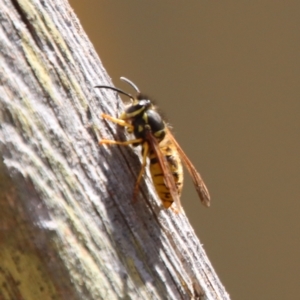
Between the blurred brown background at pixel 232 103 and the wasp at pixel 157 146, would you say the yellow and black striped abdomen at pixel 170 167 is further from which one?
the blurred brown background at pixel 232 103

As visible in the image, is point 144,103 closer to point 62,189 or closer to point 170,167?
point 170,167

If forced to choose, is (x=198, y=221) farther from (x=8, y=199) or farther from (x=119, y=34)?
(x=8, y=199)

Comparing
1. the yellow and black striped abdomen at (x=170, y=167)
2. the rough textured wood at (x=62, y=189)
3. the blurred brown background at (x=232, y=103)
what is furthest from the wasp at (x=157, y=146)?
the blurred brown background at (x=232, y=103)

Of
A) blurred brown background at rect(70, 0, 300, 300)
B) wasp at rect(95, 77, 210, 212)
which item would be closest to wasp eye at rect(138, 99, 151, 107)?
wasp at rect(95, 77, 210, 212)

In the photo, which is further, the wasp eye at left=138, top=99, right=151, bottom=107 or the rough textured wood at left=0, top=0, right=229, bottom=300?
the wasp eye at left=138, top=99, right=151, bottom=107

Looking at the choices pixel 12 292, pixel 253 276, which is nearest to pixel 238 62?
pixel 253 276

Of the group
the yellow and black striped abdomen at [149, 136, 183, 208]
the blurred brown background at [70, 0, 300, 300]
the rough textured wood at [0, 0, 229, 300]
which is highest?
the rough textured wood at [0, 0, 229, 300]

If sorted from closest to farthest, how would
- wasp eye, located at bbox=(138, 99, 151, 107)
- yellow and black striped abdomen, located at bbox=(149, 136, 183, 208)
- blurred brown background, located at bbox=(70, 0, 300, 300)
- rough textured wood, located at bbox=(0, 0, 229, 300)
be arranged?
rough textured wood, located at bbox=(0, 0, 229, 300)
yellow and black striped abdomen, located at bbox=(149, 136, 183, 208)
wasp eye, located at bbox=(138, 99, 151, 107)
blurred brown background, located at bbox=(70, 0, 300, 300)

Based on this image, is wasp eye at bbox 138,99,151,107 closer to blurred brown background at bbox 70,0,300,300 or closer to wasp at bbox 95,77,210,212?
wasp at bbox 95,77,210,212
